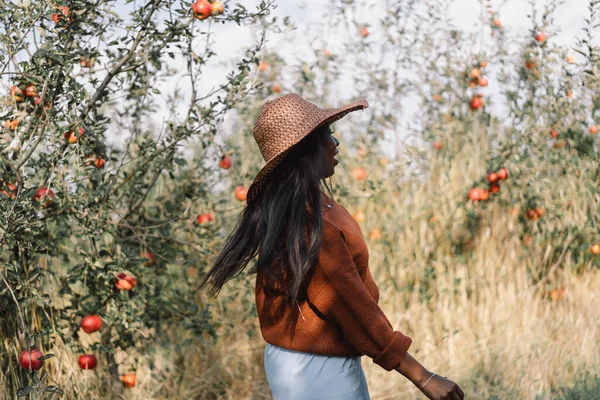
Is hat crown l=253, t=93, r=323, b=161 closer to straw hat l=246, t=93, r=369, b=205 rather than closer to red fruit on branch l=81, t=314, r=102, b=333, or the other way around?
straw hat l=246, t=93, r=369, b=205

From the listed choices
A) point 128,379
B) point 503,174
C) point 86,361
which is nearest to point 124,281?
point 86,361

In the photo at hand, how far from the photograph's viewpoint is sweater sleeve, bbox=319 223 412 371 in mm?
1854

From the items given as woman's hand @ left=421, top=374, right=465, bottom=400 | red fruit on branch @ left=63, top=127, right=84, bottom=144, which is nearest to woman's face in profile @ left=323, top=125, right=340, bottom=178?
woman's hand @ left=421, top=374, right=465, bottom=400

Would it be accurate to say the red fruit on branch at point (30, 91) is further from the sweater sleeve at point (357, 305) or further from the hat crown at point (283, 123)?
the sweater sleeve at point (357, 305)

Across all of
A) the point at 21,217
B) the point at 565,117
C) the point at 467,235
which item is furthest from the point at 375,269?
the point at 21,217

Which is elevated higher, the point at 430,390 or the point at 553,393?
the point at 430,390

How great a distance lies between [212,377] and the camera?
12.7ft

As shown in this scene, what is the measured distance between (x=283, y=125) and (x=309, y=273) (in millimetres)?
399

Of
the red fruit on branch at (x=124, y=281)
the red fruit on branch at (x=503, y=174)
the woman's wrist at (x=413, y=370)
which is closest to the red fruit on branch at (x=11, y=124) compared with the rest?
the red fruit on branch at (x=124, y=281)

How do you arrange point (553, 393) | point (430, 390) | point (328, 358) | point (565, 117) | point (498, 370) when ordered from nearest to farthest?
point (430, 390), point (328, 358), point (553, 393), point (498, 370), point (565, 117)

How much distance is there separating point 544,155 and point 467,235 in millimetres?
780

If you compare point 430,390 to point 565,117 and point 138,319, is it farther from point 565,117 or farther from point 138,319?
point 565,117

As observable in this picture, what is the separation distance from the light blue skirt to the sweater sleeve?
0.13 m

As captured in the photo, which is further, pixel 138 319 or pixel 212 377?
pixel 212 377
